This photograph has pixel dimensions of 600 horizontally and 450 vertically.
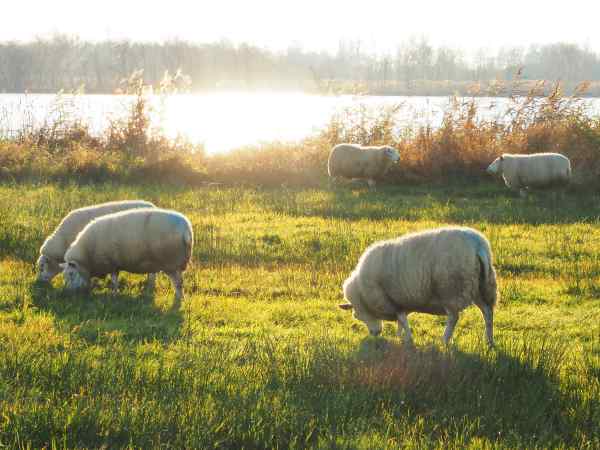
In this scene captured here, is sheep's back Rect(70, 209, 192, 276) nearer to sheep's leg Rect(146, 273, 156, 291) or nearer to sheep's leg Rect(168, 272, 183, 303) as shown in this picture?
sheep's leg Rect(168, 272, 183, 303)

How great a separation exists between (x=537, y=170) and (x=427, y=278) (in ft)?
34.1

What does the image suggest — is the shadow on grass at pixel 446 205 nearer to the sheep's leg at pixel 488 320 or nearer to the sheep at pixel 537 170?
the sheep at pixel 537 170

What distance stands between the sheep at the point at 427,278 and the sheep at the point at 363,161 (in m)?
11.0

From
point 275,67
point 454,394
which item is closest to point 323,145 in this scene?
point 454,394

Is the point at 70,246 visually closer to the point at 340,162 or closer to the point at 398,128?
the point at 340,162

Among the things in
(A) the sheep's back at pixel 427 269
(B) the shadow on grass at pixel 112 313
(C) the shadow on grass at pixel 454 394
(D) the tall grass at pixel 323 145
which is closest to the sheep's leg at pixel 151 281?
(B) the shadow on grass at pixel 112 313

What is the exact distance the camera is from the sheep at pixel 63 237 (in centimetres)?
913

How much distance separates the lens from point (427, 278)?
618 cm

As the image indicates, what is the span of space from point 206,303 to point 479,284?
3.30 metres

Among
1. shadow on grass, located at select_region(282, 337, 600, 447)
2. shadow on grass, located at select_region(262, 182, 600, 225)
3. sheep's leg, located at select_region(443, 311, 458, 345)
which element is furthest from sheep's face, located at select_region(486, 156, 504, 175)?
shadow on grass, located at select_region(282, 337, 600, 447)

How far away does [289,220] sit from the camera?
1315 cm

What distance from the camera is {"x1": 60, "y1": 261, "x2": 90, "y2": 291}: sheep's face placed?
848 cm

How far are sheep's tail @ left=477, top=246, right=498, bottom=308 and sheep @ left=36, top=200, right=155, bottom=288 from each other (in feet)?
15.9

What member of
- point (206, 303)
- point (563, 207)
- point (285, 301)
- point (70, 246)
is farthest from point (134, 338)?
point (563, 207)
